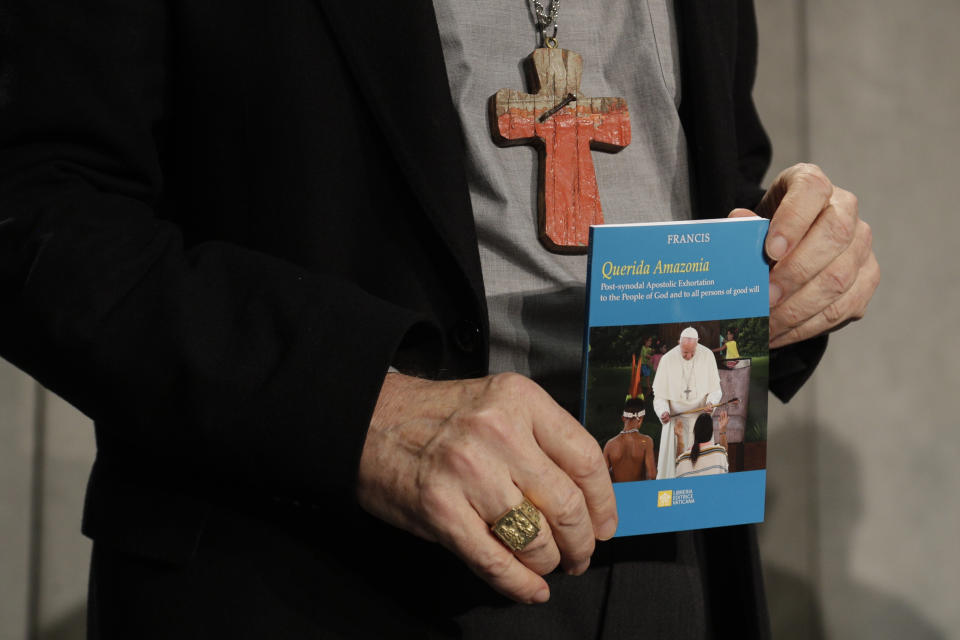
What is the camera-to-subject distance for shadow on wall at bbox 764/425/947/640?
1942 mm

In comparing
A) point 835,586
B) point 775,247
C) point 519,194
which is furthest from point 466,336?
point 835,586

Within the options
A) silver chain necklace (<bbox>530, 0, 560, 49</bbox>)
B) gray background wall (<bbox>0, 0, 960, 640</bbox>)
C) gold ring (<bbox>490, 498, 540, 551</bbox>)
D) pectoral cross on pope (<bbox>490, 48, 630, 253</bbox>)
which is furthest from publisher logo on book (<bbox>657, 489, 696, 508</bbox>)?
gray background wall (<bbox>0, 0, 960, 640</bbox>)

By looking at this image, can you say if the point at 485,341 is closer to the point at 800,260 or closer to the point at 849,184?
the point at 800,260

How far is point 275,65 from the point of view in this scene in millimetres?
674

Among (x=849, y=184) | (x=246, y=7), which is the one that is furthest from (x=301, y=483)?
(x=849, y=184)

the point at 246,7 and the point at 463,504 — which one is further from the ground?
the point at 246,7

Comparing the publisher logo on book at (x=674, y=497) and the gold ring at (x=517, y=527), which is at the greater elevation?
the gold ring at (x=517, y=527)

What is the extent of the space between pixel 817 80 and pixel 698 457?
161 centimetres

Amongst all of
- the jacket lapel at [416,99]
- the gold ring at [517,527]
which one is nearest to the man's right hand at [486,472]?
the gold ring at [517,527]

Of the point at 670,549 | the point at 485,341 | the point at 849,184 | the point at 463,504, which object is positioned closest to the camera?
the point at 463,504

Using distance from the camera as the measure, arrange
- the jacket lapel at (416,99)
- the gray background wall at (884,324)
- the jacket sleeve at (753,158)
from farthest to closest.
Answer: the gray background wall at (884,324) < the jacket sleeve at (753,158) < the jacket lapel at (416,99)

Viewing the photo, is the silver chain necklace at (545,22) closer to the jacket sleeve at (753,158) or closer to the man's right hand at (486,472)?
the jacket sleeve at (753,158)

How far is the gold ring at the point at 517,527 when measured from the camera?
54 cm

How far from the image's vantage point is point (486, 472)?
1.75ft
